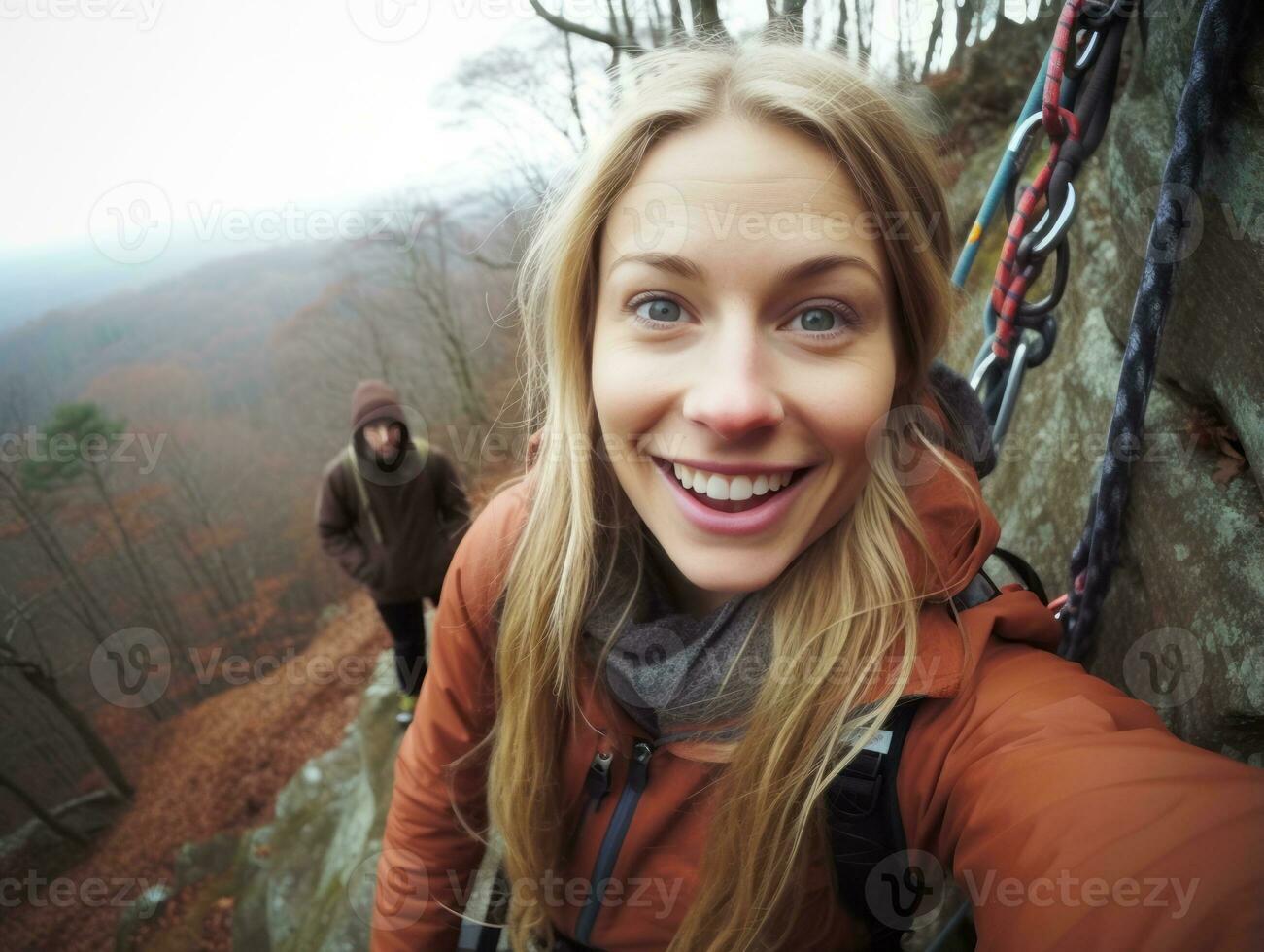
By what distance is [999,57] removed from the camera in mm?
5184

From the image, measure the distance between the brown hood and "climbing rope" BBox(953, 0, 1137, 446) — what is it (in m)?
3.72

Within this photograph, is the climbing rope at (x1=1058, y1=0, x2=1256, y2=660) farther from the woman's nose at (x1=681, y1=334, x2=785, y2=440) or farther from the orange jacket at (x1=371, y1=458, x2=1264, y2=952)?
the woman's nose at (x1=681, y1=334, x2=785, y2=440)

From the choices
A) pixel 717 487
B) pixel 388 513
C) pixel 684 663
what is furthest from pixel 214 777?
pixel 717 487

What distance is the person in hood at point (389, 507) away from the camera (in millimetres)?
4320

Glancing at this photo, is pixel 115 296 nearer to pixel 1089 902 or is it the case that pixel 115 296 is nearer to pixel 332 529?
pixel 332 529

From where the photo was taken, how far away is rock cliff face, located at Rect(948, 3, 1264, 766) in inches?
44.1

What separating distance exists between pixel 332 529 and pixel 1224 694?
15.8ft

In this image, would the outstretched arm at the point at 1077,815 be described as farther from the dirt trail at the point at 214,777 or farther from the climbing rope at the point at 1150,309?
the dirt trail at the point at 214,777

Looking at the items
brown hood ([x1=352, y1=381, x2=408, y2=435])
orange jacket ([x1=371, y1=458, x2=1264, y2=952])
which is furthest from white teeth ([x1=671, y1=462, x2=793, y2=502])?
brown hood ([x1=352, y1=381, x2=408, y2=435])

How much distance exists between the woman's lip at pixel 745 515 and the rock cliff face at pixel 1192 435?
0.87m

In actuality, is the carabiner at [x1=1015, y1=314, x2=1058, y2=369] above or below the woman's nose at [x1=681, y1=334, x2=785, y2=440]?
below

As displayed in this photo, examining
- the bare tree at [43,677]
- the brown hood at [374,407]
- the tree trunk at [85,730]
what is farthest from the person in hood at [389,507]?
the tree trunk at [85,730]

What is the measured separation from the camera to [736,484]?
3.85 feet

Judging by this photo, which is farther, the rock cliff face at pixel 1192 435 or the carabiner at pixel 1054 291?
the carabiner at pixel 1054 291
